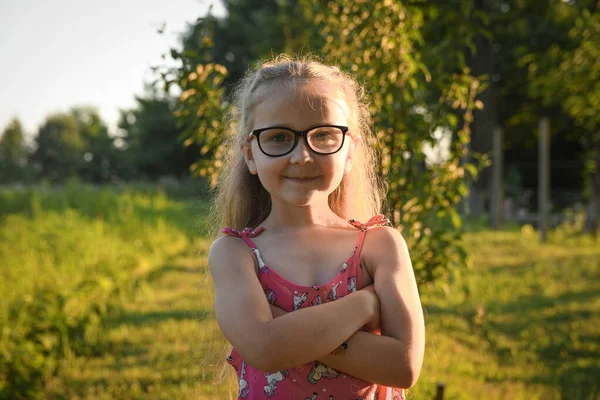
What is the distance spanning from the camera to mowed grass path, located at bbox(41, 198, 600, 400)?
3938mm

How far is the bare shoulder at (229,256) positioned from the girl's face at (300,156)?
0.17 meters

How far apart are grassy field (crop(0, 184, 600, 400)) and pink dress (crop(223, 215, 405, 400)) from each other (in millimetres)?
485

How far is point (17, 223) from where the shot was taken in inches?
330

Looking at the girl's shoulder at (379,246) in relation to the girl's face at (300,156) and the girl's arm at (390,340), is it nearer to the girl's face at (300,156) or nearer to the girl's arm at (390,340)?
the girl's arm at (390,340)

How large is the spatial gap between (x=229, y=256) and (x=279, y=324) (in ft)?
0.83

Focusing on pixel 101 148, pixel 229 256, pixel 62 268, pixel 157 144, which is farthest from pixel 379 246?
pixel 101 148

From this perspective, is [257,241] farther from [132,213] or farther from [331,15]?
[132,213]

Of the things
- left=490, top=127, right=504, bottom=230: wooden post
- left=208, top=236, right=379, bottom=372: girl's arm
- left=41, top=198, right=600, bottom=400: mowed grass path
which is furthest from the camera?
left=490, top=127, right=504, bottom=230: wooden post

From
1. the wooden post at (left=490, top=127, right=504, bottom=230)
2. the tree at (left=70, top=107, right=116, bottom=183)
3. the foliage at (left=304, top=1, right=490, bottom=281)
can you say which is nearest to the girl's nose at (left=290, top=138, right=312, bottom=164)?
the foliage at (left=304, top=1, right=490, bottom=281)

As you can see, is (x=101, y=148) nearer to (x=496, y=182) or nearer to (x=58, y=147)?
(x=58, y=147)

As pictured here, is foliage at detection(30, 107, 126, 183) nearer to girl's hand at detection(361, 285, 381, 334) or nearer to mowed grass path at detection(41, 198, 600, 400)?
mowed grass path at detection(41, 198, 600, 400)

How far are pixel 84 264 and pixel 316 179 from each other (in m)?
5.68

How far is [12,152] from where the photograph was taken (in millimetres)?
55750

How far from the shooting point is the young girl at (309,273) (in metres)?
1.52
